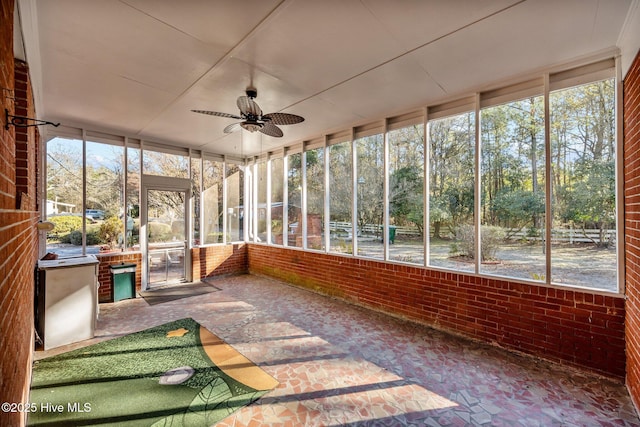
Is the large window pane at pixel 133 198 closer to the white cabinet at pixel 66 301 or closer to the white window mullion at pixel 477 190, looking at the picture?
the white cabinet at pixel 66 301

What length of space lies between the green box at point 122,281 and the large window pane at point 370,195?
→ 14.4 feet

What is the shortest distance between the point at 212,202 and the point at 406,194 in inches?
189

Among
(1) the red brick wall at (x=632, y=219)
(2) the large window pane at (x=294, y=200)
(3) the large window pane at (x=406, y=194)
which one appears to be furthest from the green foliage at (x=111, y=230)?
(1) the red brick wall at (x=632, y=219)

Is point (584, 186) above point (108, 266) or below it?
above

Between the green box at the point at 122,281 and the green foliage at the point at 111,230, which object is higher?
the green foliage at the point at 111,230

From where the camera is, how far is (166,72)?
300cm

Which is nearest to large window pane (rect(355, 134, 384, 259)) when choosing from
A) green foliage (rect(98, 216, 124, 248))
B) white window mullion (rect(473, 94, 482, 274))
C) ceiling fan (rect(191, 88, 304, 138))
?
white window mullion (rect(473, 94, 482, 274))

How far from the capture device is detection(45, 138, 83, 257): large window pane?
15.4 feet

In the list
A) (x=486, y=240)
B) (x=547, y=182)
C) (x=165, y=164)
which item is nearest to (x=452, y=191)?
(x=486, y=240)

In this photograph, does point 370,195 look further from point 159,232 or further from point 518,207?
point 159,232

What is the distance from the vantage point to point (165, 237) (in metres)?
6.06

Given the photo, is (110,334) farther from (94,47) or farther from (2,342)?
(94,47)

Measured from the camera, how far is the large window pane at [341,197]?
5078 millimetres

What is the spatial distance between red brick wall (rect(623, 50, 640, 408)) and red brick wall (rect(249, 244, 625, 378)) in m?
0.18
